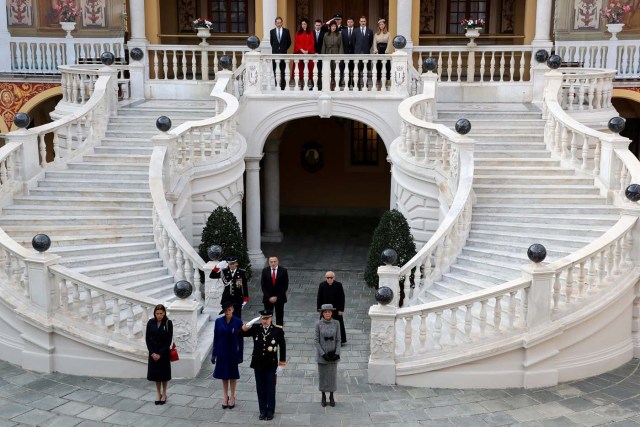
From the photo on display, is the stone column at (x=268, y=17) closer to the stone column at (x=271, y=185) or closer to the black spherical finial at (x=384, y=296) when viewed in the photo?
the stone column at (x=271, y=185)

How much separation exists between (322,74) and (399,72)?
67.4 inches

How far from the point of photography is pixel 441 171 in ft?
50.3

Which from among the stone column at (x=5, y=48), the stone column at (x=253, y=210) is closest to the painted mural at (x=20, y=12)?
the stone column at (x=5, y=48)

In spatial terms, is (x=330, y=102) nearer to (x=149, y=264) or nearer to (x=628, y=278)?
(x=149, y=264)

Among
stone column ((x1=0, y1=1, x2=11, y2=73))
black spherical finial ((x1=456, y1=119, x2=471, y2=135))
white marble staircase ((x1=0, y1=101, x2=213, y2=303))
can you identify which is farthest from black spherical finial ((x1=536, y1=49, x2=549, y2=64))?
stone column ((x1=0, y1=1, x2=11, y2=73))

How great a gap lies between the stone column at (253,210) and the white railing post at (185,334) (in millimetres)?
7518

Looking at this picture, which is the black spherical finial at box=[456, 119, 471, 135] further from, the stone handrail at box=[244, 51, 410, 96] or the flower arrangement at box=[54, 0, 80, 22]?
the flower arrangement at box=[54, 0, 80, 22]

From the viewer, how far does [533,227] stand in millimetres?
14297

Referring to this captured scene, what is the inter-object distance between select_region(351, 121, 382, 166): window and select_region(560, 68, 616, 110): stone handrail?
8569mm

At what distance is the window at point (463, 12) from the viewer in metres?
24.8

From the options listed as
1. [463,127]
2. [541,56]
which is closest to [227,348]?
[463,127]

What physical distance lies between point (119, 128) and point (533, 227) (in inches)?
363

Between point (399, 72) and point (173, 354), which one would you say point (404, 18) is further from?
point (173, 354)

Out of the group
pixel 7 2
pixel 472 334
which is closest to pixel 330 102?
pixel 472 334
